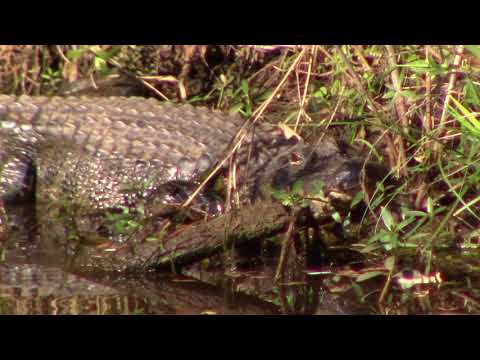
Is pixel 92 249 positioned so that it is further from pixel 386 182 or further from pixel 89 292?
pixel 386 182

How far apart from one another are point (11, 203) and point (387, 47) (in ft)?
7.57

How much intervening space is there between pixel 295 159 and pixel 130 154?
103 cm

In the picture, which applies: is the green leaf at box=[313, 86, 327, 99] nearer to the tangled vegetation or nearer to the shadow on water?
the tangled vegetation

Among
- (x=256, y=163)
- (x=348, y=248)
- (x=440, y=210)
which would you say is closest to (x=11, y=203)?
(x=256, y=163)

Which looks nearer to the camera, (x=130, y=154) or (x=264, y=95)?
(x=130, y=154)

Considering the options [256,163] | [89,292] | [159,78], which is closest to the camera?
[89,292]

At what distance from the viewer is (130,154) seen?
5.07m

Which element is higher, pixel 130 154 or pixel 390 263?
pixel 130 154

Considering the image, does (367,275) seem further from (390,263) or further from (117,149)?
(117,149)

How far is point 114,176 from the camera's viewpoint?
16.4 ft

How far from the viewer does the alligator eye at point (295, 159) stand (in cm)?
473

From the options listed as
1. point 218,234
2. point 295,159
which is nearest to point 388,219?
point 218,234

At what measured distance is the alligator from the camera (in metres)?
4.71

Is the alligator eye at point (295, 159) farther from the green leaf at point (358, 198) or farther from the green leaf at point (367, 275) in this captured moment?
the green leaf at point (367, 275)
